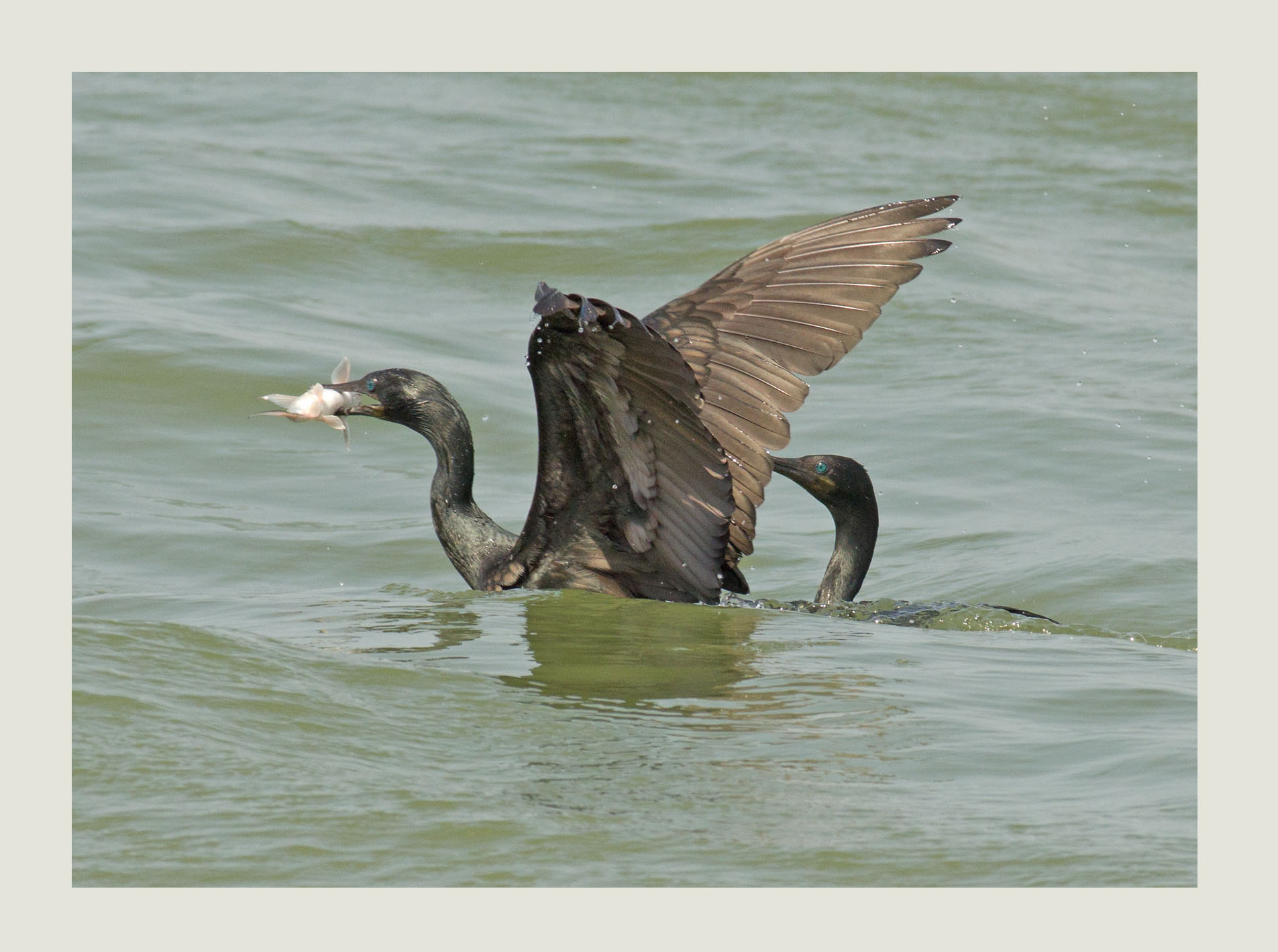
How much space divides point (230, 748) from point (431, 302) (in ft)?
25.7

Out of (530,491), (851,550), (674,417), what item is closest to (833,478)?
(851,550)

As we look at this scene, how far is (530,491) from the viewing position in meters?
9.13

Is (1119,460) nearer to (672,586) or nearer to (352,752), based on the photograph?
(672,586)

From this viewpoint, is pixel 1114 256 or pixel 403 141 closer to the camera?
pixel 1114 256

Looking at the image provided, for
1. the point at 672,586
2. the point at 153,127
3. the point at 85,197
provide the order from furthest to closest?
the point at 153,127, the point at 85,197, the point at 672,586

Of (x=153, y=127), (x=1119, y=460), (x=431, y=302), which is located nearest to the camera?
(x=1119, y=460)

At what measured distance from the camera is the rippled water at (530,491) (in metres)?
3.91

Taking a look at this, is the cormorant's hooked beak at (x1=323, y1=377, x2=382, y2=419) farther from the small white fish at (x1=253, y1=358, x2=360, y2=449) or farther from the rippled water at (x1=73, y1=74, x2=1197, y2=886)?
the rippled water at (x1=73, y1=74, x2=1197, y2=886)

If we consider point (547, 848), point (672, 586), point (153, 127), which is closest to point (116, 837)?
point (547, 848)

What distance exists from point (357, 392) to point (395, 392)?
0.49 ft

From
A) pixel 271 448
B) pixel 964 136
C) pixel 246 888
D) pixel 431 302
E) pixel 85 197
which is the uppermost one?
pixel 964 136

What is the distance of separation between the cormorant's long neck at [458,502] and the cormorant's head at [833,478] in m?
1.23

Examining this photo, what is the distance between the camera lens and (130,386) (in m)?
9.85

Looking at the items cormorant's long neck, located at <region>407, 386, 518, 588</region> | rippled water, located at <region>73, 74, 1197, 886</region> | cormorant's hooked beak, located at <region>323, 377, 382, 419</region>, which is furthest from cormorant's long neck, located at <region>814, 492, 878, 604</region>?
cormorant's hooked beak, located at <region>323, 377, 382, 419</region>
